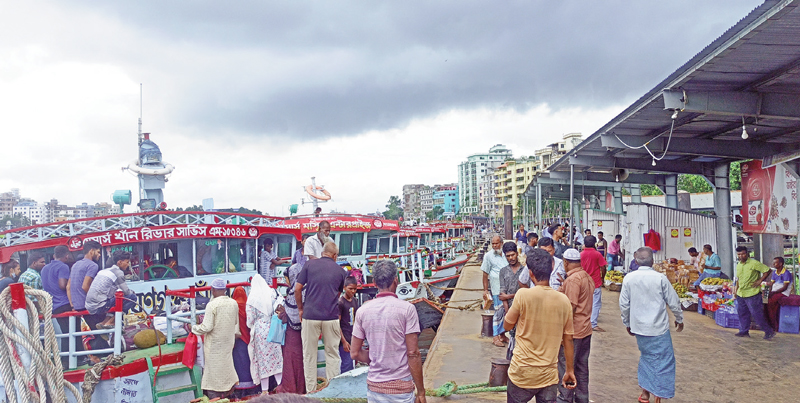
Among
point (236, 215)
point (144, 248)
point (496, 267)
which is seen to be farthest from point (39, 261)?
point (496, 267)

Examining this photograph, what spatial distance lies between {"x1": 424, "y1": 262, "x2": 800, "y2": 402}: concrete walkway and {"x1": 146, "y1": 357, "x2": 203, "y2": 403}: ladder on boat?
2949 mm

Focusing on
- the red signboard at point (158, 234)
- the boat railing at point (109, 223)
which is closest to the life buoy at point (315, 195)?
the boat railing at point (109, 223)

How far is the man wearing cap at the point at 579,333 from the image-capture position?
483 centimetres

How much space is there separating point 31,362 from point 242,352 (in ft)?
8.04

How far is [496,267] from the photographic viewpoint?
8.31 metres

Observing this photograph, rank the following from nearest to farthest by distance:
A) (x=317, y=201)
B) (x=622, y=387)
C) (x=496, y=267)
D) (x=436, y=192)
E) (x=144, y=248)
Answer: (x=622, y=387)
(x=496, y=267)
(x=144, y=248)
(x=317, y=201)
(x=436, y=192)

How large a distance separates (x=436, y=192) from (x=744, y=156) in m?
152

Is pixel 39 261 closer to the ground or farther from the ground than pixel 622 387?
farther from the ground

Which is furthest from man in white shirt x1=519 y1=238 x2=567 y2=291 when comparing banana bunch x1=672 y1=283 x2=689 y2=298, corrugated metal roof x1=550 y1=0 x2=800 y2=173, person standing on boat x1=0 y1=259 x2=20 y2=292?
person standing on boat x1=0 y1=259 x2=20 y2=292

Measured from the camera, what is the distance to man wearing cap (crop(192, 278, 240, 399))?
5625mm

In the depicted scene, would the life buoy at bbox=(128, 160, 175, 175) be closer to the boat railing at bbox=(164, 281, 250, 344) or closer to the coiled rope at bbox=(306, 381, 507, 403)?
the boat railing at bbox=(164, 281, 250, 344)

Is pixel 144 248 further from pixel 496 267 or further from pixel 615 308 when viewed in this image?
pixel 615 308

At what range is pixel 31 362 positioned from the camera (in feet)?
12.9

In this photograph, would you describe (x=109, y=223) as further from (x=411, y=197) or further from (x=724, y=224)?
(x=411, y=197)
